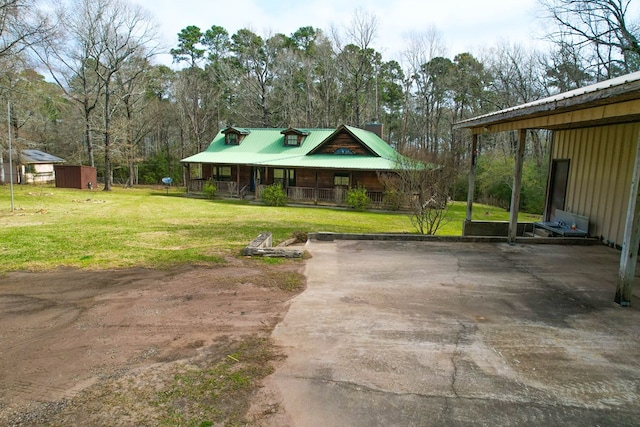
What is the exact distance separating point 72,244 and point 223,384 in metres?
8.21

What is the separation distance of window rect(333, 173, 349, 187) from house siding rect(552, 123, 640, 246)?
51.4 feet

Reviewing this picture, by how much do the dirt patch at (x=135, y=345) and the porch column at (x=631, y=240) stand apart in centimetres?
456

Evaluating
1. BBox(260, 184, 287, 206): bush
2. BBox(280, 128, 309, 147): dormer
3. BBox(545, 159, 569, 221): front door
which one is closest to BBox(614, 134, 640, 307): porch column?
BBox(545, 159, 569, 221): front door

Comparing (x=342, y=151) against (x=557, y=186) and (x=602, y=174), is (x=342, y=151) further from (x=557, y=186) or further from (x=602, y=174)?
(x=602, y=174)

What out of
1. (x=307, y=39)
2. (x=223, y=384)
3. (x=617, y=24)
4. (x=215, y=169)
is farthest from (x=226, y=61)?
(x=223, y=384)

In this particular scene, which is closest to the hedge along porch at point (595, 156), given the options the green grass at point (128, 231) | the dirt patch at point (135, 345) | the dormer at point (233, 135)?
the dirt patch at point (135, 345)

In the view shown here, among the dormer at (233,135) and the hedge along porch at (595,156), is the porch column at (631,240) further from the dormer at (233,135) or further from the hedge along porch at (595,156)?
the dormer at (233,135)

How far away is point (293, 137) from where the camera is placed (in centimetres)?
2928

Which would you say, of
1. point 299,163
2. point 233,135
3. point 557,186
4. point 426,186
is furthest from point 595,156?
point 233,135

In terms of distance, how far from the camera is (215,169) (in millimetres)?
29266

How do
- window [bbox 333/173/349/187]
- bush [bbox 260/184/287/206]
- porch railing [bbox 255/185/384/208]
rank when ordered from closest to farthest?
bush [bbox 260/184/287/206], porch railing [bbox 255/185/384/208], window [bbox 333/173/349/187]

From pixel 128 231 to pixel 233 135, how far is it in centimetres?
1951

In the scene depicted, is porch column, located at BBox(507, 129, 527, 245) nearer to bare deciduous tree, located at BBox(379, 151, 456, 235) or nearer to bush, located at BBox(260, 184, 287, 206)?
bare deciduous tree, located at BBox(379, 151, 456, 235)

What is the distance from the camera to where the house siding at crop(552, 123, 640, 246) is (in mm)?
8648
